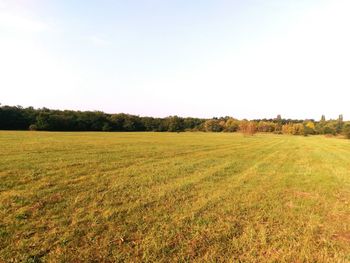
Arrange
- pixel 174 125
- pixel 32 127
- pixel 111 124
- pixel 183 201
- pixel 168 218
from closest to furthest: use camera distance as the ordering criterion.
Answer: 1. pixel 168 218
2. pixel 183 201
3. pixel 32 127
4. pixel 111 124
5. pixel 174 125

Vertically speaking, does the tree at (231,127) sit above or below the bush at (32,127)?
above

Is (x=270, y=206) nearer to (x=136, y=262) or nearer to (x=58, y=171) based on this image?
(x=136, y=262)

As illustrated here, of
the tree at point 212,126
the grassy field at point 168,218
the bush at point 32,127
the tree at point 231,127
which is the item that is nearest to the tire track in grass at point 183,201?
the grassy field at point 168,218

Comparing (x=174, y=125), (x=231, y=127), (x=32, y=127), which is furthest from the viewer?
(x=231, y=127)

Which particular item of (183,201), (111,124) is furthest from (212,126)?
(183,201)

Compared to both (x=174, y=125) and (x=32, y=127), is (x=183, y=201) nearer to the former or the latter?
(x=32, y=127)

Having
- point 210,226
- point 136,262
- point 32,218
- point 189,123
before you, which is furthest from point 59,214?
point 189,123

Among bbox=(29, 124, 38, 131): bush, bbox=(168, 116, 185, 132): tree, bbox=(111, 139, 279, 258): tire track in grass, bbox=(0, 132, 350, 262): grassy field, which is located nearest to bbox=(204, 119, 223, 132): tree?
bbox=(168, 116, 185, 132): tree

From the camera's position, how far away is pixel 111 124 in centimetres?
11581

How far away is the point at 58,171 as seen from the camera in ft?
46.9

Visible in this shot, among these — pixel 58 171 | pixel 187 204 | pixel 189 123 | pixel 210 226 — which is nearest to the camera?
pixel 210 226

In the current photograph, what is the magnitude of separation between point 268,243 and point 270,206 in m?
3.15

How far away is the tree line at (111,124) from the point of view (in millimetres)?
90688

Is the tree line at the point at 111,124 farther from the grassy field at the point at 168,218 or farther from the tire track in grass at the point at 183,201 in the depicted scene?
the tire track in grass at the point at 183,201
